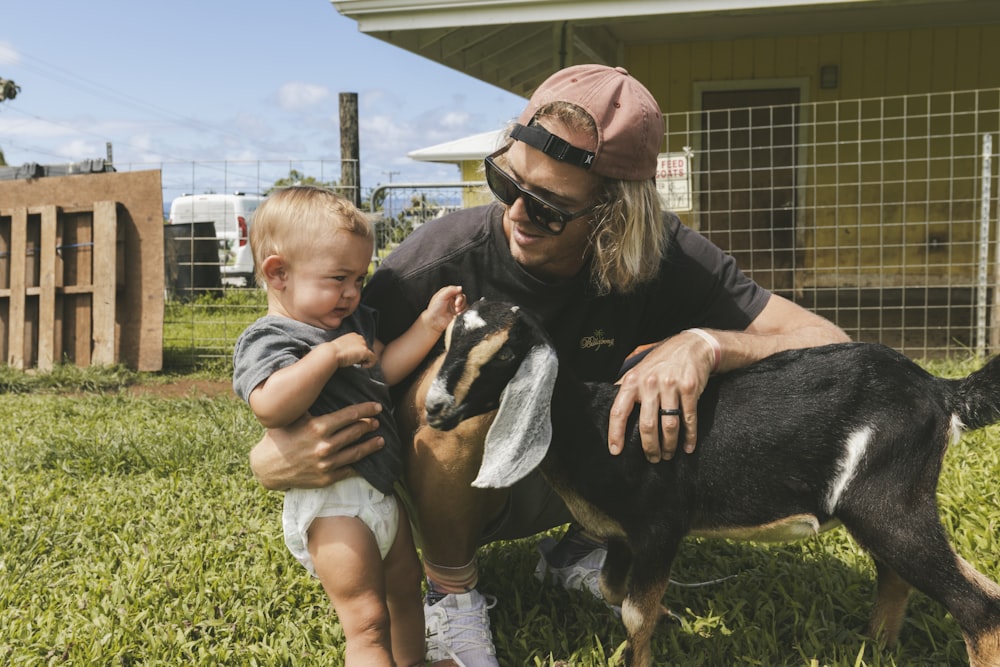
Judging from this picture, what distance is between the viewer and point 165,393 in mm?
7227

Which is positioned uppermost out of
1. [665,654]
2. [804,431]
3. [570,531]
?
[804,431]

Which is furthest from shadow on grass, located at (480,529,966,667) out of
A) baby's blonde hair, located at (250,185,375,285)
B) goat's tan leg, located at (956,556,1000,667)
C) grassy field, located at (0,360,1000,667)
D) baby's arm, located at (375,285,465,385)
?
baby's blonde hair, located at (250,185,375,285)

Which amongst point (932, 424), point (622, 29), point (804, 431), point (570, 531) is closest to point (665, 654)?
point (570, 531)

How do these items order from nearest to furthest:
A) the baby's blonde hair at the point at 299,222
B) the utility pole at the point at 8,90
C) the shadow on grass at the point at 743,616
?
1. the baby's blonde hair at the point at 299,222
2. the shadow on grass at the point at 743,616
3. the utility pole at the point at 8,90

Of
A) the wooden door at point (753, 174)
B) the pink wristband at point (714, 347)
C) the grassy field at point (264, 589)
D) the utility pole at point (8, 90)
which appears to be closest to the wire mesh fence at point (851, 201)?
the wooden door at point (753, 174)

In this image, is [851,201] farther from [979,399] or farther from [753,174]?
[979,399]

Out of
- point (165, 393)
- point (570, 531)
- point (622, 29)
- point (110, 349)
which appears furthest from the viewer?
point (622, 29)

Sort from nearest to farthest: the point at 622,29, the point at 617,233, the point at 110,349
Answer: the point at 617,233 → the point at 110,349 → the point at 622,29

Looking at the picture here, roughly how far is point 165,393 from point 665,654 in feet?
18.6

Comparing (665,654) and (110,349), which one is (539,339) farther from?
(110,349)

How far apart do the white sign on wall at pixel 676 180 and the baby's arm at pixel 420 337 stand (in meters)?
5.65

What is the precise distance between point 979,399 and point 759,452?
58 cm

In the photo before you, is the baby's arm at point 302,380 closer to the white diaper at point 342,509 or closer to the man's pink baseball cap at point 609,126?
the white diaper at point 342,509

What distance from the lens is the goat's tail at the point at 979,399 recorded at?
2.19 meters
